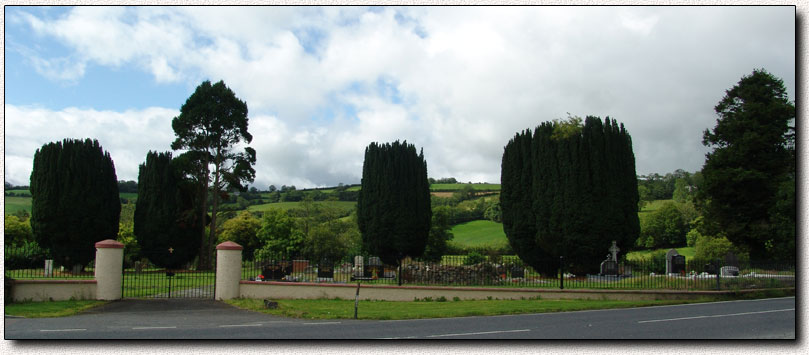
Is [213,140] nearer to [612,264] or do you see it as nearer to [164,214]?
[164,214]

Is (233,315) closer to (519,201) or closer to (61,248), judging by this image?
Answer: (519,201)

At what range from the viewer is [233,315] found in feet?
44.3

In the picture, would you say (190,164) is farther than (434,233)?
No

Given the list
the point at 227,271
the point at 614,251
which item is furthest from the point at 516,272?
the point at 227,271

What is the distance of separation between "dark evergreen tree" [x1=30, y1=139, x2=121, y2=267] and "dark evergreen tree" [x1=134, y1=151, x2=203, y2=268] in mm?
3134

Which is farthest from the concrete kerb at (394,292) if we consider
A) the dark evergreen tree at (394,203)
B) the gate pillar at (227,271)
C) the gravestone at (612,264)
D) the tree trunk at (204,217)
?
the tree trunk at (204,217)

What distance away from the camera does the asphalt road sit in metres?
9.86

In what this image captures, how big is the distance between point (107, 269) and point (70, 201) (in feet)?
54.7

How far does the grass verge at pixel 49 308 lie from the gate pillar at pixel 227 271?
2931 mm

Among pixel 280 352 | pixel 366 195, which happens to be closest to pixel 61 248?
pixel 366 195

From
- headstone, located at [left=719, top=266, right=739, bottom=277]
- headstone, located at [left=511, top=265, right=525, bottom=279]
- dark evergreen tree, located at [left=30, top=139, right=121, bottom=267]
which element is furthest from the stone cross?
dark evergreen tree, located at [left=30, top=139, right=121, bottom=267]

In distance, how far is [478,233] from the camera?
70.6m

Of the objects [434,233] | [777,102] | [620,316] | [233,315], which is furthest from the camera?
[434,233]

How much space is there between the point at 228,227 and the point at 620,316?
45.7 m
